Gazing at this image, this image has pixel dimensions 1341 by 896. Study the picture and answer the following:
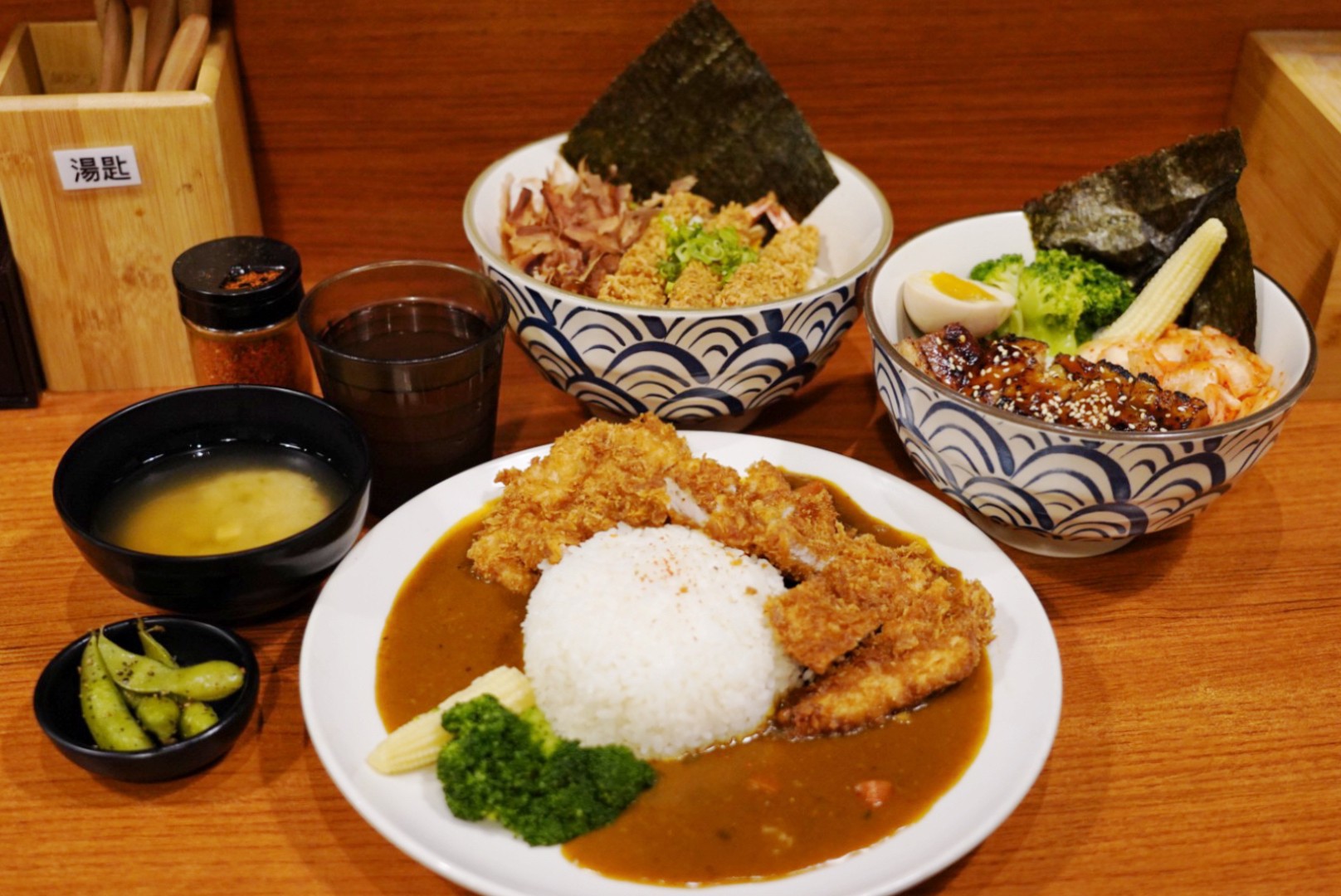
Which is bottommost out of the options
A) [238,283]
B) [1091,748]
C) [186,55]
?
[1091,748]

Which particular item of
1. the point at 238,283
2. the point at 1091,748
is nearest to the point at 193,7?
the point at 238,283

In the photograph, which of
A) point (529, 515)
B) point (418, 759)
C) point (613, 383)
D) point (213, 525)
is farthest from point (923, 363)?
point (213, 525)

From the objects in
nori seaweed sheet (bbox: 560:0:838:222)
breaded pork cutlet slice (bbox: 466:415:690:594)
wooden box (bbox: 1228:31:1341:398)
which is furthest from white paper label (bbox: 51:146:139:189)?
wooden box (bbox: 1228:31:1341:398)

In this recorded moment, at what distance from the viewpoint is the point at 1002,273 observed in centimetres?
233

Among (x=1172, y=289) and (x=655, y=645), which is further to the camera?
(x=1172, y=289)

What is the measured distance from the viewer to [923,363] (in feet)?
6.79

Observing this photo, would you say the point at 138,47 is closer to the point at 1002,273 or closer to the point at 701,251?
the point at 701,251

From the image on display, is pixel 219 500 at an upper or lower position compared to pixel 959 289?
lower

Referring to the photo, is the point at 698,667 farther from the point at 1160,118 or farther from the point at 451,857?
the point at 1160,118

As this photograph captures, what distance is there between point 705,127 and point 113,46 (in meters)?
1.26

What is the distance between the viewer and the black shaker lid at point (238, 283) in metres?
2.06

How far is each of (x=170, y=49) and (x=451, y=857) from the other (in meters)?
1.81

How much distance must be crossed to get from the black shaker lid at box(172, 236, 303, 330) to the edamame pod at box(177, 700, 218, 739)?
74 centimetres

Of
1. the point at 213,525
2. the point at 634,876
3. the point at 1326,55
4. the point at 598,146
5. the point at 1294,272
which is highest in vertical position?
the point at 1326,55
